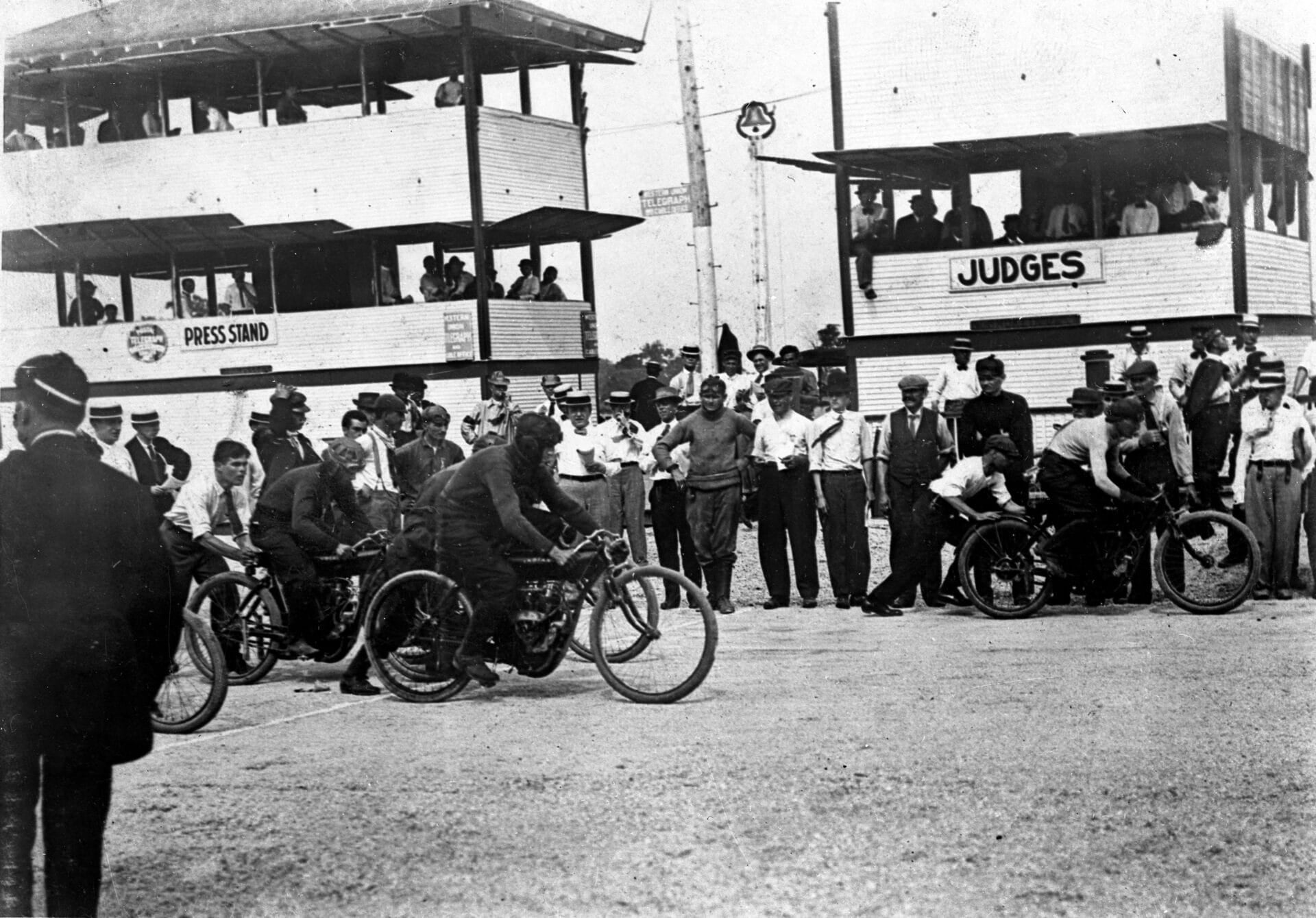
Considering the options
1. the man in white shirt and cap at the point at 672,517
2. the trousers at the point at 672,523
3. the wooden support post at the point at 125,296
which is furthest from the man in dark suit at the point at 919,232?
the wooden support post at the point at 125,296

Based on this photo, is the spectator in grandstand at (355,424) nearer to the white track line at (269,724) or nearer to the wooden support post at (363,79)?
the white track line at (269,724)

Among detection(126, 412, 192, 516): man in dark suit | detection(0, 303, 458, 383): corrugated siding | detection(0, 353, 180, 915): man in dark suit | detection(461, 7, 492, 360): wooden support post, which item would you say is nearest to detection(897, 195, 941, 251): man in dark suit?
detection(461, 7, 492, 360): wooden support post

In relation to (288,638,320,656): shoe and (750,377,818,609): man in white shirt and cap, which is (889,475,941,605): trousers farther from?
(288,638,320,656): shoe

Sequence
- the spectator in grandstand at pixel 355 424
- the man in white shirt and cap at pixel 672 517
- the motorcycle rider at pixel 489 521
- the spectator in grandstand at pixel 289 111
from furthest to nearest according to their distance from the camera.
Result: the spectator in grandstand at pixel 289 111 < the man in white shirt and cap at pixel 672 517 < the spectator in grandstand at pixel 355 424 < the motorcycle rider at pixel 489 521

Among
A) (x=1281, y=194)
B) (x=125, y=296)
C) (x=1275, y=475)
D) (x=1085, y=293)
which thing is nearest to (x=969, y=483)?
(x=1275, y=475)

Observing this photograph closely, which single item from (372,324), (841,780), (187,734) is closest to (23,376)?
(841,780)

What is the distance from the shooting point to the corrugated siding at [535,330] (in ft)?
87.0

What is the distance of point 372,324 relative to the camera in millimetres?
25984

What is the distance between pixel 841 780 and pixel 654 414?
1334 centimetres

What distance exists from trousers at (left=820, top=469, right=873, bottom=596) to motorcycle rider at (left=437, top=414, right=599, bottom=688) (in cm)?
448

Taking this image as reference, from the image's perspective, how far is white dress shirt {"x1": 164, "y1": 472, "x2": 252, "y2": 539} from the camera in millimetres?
9812

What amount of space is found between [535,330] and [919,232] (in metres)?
7.88

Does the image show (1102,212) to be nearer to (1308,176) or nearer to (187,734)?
(1308,176)

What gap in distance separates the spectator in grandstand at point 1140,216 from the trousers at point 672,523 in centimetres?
917
